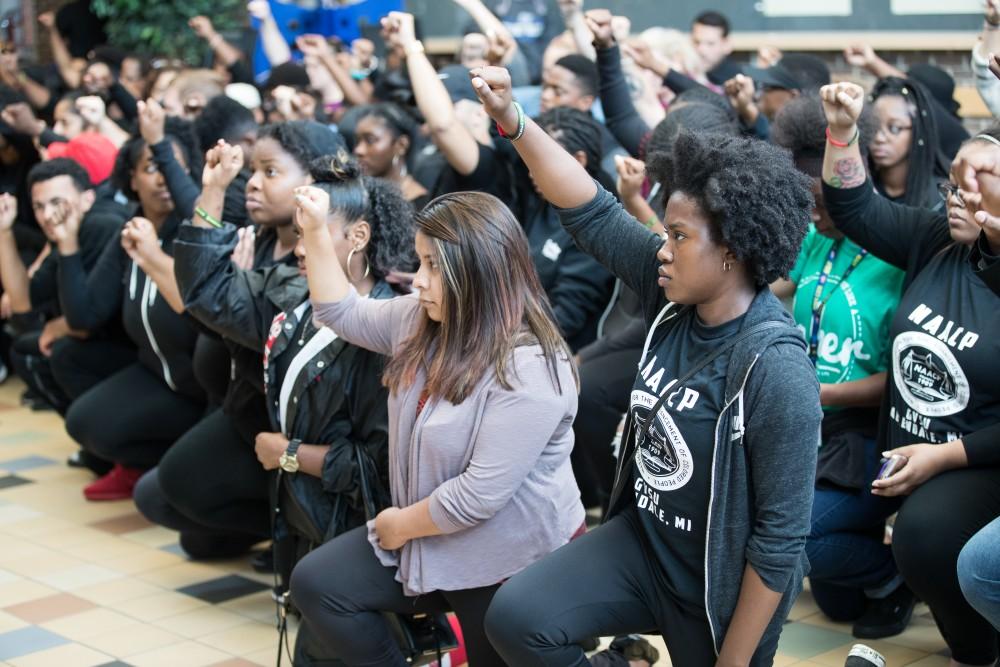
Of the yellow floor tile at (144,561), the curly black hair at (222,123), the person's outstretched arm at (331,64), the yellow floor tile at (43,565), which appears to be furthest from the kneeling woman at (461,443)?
the person's outstretched arm at (331,64)

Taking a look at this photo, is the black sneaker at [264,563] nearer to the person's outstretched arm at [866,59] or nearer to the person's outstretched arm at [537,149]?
the person's outstretched arm at [537,149]

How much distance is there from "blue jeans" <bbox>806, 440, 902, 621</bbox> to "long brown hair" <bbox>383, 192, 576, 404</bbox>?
1.06 metres

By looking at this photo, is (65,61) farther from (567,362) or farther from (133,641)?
(567,362)

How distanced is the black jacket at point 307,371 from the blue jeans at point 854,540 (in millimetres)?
1245

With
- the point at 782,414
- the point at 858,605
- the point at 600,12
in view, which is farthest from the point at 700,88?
the point at 782,414

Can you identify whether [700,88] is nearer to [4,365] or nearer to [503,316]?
[503,316]

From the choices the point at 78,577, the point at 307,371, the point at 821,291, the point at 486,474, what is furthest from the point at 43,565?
the point at 821,291

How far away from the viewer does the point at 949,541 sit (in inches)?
124

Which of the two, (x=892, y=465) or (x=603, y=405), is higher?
(x=892, y=465)

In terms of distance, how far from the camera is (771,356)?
95.9 inches

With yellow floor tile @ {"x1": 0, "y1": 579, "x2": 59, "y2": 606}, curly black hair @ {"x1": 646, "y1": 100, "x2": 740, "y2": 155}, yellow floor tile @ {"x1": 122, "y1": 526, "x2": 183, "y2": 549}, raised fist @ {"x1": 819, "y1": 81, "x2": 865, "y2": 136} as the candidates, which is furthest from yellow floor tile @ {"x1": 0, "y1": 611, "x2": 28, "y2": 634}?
raised fist @ {"x1": 819, "y1": 81, "x2": 865, "y2": 136}

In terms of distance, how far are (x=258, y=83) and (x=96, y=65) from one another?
1.07 m

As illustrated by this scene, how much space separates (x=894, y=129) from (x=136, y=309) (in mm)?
2918

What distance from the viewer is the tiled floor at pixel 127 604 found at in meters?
3.73
